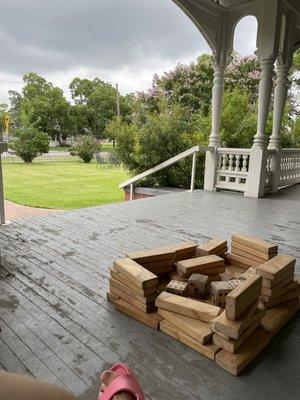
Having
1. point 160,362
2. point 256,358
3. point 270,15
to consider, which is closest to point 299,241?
point 256,358

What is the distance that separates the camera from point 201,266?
197 cm

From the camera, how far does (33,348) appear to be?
4.60 ft

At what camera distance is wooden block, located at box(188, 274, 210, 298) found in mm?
1776

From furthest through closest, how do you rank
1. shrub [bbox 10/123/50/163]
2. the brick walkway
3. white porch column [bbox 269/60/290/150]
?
1. shrub [bbox 10/123/50/163]
2. the brick walkway
3. white porch column [bbox 269/60/290/150]

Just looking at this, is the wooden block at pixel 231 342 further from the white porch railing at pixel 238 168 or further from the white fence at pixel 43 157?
the white fence at pixel 43 157

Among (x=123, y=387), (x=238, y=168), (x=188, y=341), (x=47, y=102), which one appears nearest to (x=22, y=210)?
(x=238, y=168)

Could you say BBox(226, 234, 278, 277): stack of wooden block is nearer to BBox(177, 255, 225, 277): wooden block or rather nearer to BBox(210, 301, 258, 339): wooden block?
BBox(177, 255, 225, 277): wooden block

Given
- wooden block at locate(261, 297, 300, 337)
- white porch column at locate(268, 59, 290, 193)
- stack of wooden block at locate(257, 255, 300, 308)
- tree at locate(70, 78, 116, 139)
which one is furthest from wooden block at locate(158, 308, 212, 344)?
tree at locate(70, 78, 116, 139)

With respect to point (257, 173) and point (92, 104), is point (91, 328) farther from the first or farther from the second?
point (92, 104)

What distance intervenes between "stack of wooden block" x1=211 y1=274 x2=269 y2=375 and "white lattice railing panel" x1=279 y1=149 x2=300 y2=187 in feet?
18.2

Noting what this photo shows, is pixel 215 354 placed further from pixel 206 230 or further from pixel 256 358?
pixel 206 230

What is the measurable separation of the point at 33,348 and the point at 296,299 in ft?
4.89

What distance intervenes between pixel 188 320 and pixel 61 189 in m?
9.15

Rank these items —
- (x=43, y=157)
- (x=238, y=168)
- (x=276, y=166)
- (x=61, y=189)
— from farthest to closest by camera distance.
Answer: (x=43, y=157) < (x=61, y=189) < (x=276, y=166) < (x=238, y=168)
